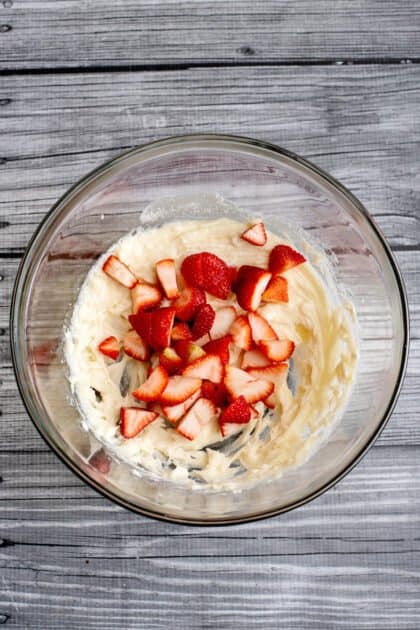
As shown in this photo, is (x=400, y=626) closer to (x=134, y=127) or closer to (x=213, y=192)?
(x=213, y=192)

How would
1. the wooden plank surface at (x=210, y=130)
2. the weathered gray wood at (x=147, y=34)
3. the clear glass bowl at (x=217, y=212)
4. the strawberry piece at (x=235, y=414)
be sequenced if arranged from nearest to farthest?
the clear glass bowl at (x=217, y=212) < the strawberry piece at (x=235, y=414) < the wooden plank surface at (x=210, y=130) < the weathered gray wood at (x=147, y=34)

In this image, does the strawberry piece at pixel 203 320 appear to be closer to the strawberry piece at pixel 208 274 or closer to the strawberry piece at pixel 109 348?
the strawberry piece at pixel 208 274

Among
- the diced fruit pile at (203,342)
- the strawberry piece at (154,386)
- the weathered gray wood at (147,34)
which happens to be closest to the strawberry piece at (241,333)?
the diced fruit pile at (203,342)

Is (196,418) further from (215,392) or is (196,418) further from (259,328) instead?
(259,328)

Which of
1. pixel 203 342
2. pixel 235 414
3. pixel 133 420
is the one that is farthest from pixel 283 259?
pixel 133 420

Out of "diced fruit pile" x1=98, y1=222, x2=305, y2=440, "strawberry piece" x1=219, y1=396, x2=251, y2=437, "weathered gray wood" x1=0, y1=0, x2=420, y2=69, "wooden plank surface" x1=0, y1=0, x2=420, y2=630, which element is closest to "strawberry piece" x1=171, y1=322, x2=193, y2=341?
"diced fruit pile" x1=98, y1=222, x2=305, y2=440

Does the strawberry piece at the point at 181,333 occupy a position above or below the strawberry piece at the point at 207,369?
A: above
